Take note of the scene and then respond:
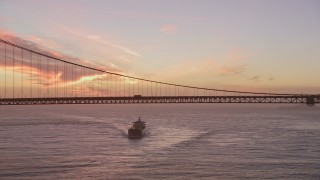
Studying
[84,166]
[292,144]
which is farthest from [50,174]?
[292,144]

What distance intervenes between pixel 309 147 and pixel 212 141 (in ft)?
68.6

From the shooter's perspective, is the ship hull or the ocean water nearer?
the ocean water

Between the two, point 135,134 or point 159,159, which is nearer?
point 159,159

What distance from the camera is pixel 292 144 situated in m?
91.1

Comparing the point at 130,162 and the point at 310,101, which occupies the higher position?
the point at 310,101

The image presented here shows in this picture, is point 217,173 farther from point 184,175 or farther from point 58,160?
point 58,160

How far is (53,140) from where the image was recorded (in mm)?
100938

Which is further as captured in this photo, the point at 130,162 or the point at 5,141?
the point at 5,141

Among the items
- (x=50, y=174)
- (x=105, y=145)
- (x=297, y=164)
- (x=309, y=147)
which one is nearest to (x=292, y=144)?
(x=309, y=147)

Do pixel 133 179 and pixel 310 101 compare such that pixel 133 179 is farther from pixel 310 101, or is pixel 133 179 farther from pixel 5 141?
pixel 310 101

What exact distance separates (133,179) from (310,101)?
93.8 metres

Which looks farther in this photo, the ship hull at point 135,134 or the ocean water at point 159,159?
the ship hull at point 135,134

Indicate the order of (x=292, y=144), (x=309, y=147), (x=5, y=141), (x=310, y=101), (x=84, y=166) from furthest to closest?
(x=310, y=101), (x=5, y=141), (x=292, y=144), (x=309, y=147), (x=84, y=166)

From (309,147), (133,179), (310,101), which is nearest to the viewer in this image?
(133,179)
